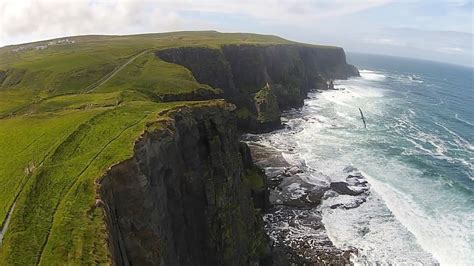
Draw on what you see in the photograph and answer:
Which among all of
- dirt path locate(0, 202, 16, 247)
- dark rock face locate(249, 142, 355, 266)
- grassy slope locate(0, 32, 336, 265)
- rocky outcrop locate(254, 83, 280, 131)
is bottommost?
A: dark rock face locate(249, 142, 355, 266)

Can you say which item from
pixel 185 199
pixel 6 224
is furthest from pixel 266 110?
pixel 6 224

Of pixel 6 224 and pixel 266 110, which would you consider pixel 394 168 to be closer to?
pixel 266 110

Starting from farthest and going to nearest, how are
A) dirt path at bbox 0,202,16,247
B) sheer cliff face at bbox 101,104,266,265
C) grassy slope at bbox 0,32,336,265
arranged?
sheer cliff face at bbox 101,104,266,265 → dirt path at bbox 0,202,16,247 → grassy slope at bbox 0,32,336,265

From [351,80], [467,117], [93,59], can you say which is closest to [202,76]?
[93,59]

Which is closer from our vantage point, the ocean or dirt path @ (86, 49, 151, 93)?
the ocean

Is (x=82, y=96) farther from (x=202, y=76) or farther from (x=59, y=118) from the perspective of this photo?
(x=202, y=76)

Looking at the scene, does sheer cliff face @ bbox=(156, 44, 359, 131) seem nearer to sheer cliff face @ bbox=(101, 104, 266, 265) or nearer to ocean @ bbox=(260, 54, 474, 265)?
ocean @ bbox=(260, 54, 474, 265)

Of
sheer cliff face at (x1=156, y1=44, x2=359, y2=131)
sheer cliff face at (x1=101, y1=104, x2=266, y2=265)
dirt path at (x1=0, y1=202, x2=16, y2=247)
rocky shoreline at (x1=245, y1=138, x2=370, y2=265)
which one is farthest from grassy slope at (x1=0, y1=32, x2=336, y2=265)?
sheer cliff face at (x1=156, y1=44, x2=359, y2=131)

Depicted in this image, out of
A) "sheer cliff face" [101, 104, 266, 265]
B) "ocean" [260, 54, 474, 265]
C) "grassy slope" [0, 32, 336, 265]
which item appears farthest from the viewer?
"ocean" [260, 54, 474, 265]
